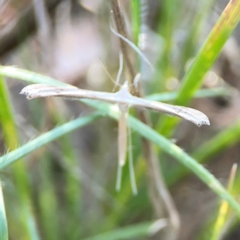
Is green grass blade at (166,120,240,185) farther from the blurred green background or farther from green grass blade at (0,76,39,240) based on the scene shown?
green grass blade at (0,76,39,240)

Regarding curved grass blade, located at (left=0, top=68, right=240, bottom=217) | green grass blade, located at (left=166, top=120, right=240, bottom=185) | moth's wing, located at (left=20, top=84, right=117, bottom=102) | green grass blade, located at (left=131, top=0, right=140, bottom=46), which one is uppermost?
green grass blade, located at (left=131, top=0, right=140, bottom=46)

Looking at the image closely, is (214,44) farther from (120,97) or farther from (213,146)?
(213,146)

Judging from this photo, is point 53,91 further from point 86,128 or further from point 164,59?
point 86,128

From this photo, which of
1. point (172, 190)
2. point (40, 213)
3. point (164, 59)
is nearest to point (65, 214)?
point (40, 213)

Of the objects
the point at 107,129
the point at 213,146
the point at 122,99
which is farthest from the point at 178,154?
the point at 107,129

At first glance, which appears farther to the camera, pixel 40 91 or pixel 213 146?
pixel 213 146

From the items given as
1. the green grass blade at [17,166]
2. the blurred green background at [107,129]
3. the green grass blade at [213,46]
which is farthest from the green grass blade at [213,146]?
the green grass blade at [17,166]

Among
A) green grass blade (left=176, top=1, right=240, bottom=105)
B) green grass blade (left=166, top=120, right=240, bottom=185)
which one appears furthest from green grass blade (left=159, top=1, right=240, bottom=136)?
green grass blade (left=166, top=120, right=240, bottom=185)

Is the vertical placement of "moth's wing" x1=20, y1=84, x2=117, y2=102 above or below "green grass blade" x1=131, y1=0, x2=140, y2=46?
below
